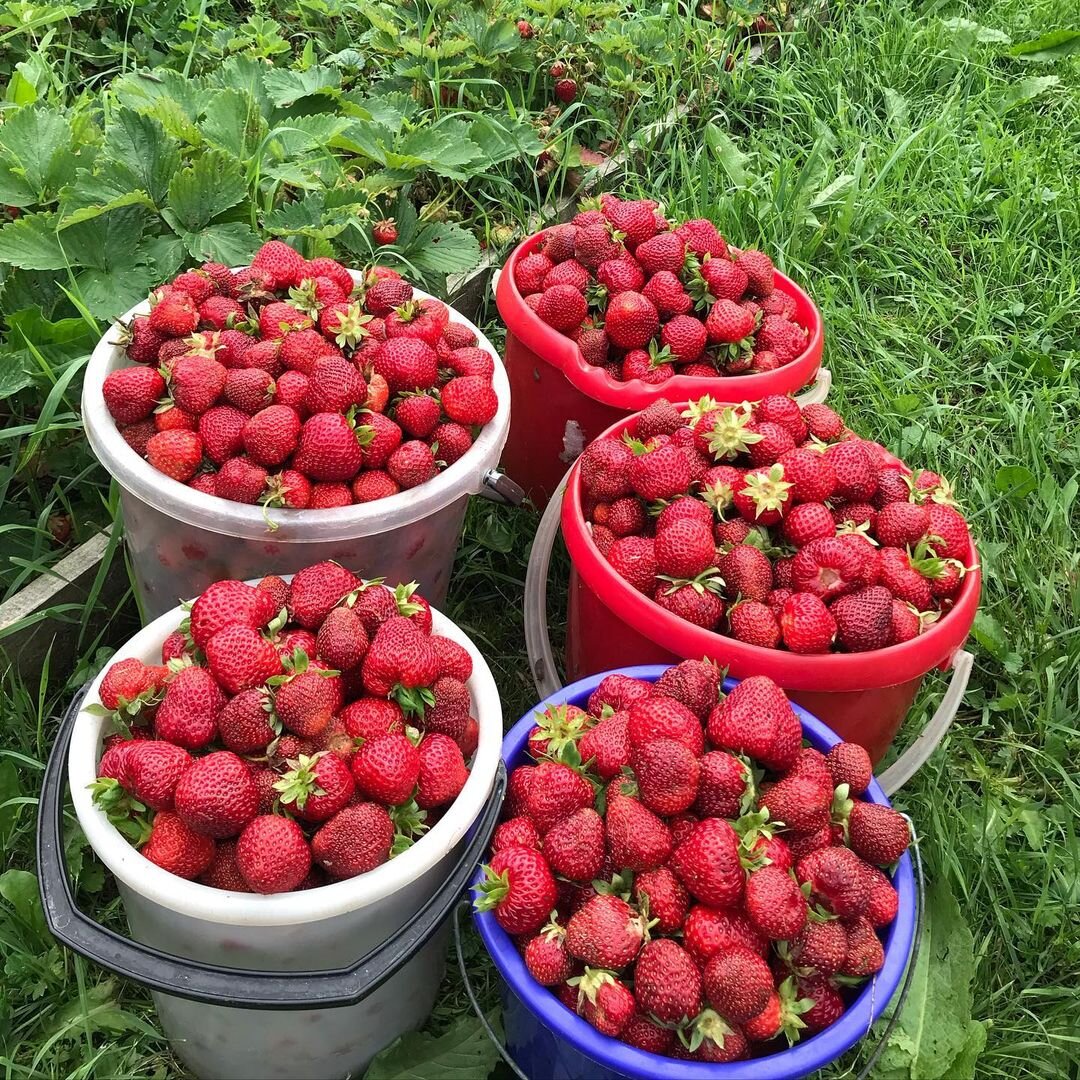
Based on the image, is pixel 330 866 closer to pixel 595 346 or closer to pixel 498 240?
pixel 595 346

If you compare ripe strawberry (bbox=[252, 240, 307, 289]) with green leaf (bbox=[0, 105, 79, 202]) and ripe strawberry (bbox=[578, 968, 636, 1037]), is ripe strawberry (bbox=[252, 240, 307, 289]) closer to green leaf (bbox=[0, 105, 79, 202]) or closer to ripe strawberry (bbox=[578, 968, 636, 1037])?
green leaf (bbox=[0, 105, 79, 202])

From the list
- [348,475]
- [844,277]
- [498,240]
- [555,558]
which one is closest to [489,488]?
[348,475]

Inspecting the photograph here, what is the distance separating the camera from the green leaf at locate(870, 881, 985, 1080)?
5.26 feet

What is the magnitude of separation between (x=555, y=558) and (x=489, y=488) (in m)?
0.61

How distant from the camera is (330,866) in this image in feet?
4.04

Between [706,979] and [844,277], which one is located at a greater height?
[706,979]

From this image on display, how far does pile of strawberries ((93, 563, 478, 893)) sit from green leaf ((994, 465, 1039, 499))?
1722 millimetres

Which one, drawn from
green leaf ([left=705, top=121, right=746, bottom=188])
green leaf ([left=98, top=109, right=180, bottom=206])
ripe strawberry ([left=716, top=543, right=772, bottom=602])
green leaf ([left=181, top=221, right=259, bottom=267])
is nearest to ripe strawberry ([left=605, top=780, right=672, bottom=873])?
ripe strawberry ([left=716, top=543, right=772, bottom=602])

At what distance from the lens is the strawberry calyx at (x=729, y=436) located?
1751mm

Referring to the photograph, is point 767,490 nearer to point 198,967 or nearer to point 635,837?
point 635,837

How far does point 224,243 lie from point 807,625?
4.53ft

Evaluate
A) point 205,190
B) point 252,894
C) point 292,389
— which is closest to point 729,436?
point 292,389

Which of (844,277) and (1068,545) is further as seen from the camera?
(844,277)

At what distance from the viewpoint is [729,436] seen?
1756mm
